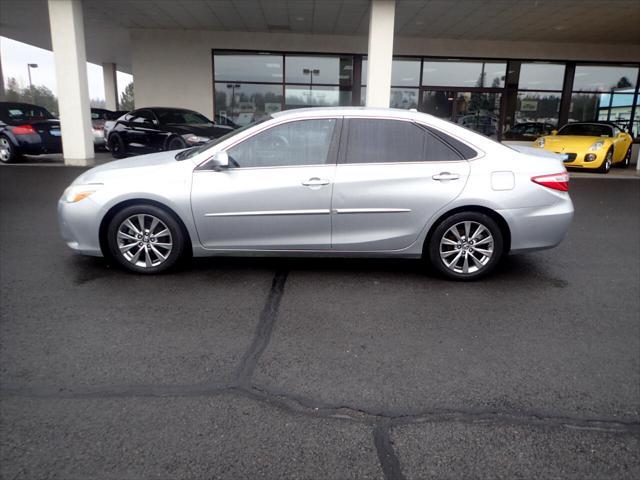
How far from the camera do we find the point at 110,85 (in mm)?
32812

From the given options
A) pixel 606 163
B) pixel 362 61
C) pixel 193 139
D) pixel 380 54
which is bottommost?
pixel 606 163

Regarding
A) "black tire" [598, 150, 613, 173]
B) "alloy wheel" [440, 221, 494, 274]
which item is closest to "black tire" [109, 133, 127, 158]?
"alloy wheel" [440, 221, 494, 274]

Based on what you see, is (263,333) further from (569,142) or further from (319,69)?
(319,69)

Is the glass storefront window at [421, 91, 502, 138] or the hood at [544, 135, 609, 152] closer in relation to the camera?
the hood at [544, 135, 609, 152]

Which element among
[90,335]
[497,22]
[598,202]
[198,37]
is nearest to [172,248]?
[90,335]

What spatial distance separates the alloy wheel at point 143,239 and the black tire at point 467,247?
254cm

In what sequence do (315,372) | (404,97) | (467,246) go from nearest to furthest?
(315,372)
(467,246)
(404,97)

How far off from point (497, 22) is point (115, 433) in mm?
16990

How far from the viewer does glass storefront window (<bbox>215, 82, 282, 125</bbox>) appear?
757 inches

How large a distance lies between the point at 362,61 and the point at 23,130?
11897 mm

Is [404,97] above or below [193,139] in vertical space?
above

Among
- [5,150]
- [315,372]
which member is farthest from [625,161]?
[5,150]

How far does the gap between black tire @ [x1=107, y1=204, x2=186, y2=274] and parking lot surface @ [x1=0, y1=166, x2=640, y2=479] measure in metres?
0.18

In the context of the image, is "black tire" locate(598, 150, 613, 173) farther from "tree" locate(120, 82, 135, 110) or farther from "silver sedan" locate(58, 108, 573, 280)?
"tree" locate(120, 82, 135, 110)
